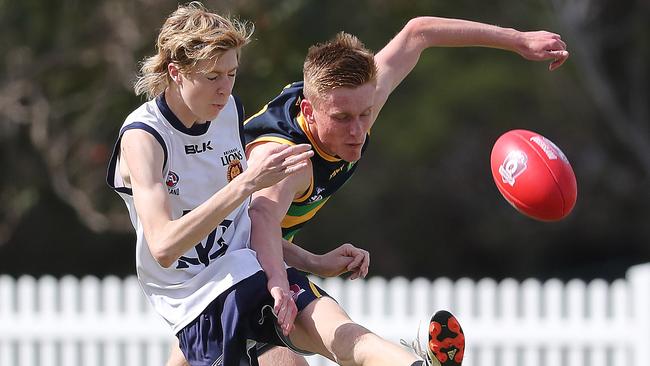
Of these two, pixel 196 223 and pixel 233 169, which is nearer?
pixel 196 223

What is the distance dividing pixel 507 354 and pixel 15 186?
5.91 metres

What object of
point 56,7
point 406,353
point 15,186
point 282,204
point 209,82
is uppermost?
point 56,7

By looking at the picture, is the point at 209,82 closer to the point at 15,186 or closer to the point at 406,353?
the point at 406,353

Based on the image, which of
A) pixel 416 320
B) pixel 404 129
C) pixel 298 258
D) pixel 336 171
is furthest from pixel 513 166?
pixel 404 129

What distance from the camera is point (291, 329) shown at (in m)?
4.39

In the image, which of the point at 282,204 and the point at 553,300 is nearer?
the point at 282,204

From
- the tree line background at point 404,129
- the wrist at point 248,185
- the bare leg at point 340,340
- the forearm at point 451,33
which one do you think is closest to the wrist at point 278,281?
the bare leg at point 340,340

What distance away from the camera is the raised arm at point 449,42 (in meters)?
5.30

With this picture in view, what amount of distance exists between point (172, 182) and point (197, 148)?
164mm

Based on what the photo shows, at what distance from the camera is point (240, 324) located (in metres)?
4.47

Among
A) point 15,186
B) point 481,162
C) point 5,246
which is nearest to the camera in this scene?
point 15,186

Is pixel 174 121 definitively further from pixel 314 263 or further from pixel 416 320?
pixel 416 320

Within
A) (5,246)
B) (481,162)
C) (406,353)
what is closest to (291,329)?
(406,353)

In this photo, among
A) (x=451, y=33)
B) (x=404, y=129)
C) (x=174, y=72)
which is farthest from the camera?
(x=404, y=129)
